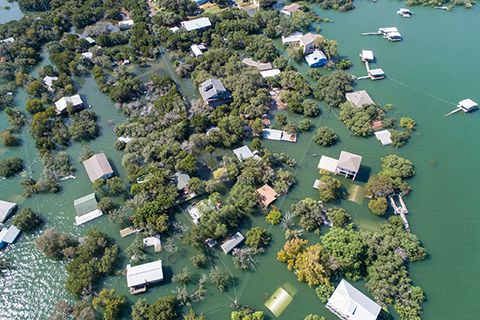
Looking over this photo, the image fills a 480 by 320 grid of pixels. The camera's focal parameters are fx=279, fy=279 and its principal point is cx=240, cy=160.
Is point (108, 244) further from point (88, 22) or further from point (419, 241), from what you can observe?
point (88, 22)

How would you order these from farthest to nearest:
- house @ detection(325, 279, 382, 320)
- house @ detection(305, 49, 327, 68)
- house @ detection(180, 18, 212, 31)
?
house @ detection(180, 18, 212, 31) → house @ detection(305, 49, 327, 68) → house @ detection(325, 279, 382, 320)

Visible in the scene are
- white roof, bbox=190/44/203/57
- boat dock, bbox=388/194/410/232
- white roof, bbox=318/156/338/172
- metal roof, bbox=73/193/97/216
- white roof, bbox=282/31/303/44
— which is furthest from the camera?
white roof, bbox=282/31/303/44

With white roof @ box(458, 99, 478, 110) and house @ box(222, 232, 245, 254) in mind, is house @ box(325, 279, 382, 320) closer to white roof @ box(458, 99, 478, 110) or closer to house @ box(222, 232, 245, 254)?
house @ box(222, 232, 245, 254)

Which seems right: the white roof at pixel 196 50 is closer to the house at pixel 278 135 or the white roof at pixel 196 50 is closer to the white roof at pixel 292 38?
the white roof at pixel 292 38

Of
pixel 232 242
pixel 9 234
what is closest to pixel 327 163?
pixel 232 242

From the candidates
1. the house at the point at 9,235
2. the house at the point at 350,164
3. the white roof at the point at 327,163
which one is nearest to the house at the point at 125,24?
the house at the point at 9,235

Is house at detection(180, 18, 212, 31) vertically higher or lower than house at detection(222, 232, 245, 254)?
higher

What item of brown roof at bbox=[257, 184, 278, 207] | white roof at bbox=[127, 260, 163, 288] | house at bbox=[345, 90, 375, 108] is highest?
house at bbox=[345, 90, 375, 108]

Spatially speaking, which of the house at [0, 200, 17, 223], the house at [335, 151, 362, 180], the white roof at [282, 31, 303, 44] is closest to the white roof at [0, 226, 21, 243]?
the house at [0, 200, 17, 223]
